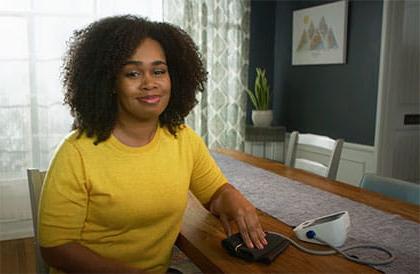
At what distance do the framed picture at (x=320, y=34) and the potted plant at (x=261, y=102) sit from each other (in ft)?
1.35

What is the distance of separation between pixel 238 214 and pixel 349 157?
8.70 ft

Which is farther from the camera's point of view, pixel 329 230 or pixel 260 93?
pixel 260 93

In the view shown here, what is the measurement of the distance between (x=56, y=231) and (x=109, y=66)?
41cm

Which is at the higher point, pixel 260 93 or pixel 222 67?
pixel 222 67

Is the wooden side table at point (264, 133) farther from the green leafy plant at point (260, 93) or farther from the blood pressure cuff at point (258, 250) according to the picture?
the blood pressure cuff at point (258, 250)

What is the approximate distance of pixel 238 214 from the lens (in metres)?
1.13

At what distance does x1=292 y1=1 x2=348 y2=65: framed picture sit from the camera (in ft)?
11.5

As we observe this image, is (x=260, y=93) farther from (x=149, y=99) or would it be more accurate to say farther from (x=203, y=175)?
(x=149, y=99)

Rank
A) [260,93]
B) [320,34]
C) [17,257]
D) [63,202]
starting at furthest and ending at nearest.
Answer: [260,93], [320,34], [17,257], [63,202]

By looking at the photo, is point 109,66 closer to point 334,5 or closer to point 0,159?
point 0,159

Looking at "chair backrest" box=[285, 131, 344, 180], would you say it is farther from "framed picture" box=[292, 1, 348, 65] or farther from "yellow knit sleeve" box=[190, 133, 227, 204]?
"framed picture" box=[292, 1, 348, 65]

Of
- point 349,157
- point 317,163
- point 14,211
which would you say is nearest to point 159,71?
point 317,163

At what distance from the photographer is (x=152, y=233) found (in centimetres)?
110

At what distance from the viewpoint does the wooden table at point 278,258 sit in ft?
3.13
